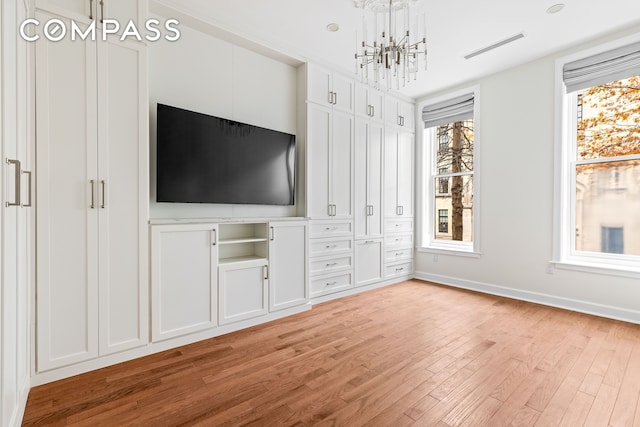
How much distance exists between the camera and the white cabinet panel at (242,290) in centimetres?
282

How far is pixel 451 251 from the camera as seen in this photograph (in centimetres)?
457

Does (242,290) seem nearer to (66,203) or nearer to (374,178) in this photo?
(66,203)

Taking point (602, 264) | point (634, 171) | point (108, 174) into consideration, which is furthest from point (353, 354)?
point (634, 171)

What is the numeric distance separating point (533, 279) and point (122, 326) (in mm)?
4330

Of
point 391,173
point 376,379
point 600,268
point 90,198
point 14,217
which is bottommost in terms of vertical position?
point 376,379

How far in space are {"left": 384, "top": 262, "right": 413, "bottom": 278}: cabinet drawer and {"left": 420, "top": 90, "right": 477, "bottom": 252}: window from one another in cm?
42

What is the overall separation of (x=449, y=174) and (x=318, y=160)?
2.23m

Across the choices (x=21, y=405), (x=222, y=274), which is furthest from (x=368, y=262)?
(x=21, y=405)

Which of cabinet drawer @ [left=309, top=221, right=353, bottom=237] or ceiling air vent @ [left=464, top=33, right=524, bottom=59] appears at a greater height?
ceiling air vent @ [left=464, top=33, right=524, bottom=59]

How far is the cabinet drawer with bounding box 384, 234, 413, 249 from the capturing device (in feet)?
15.2

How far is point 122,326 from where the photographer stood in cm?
229

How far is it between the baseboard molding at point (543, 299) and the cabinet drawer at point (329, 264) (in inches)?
63.8

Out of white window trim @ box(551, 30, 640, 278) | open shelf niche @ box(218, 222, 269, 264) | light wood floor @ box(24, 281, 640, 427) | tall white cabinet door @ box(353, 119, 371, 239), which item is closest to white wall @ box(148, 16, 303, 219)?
open shelf niche @ box(218, 222, 269, 264)

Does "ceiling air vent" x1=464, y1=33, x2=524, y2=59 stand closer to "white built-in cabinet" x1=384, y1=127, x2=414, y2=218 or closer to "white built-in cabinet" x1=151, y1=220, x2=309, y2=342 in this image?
"white built-in cabinet" x1=384, y1=127, x2=414, y2=218
